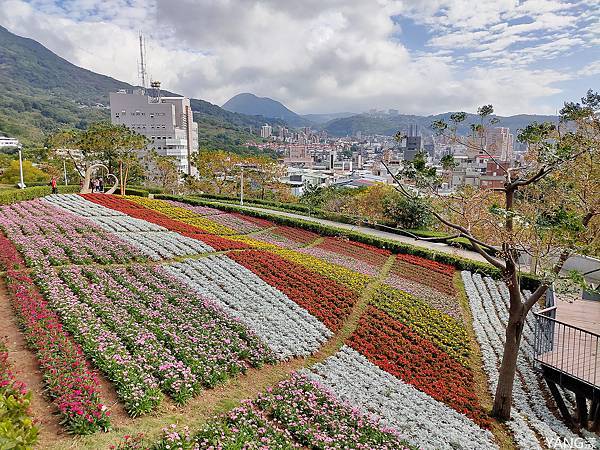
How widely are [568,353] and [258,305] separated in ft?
28.0

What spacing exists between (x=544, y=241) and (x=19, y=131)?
109566 millimetres

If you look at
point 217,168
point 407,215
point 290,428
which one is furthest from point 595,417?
point 217,168

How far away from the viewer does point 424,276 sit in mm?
19297

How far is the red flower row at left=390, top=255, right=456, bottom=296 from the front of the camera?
18016 millimetres

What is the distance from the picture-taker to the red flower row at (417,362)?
9.93m

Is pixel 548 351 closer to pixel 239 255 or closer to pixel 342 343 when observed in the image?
pixel 342 343

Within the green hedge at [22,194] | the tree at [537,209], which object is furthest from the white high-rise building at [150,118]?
the tree at [537,209]

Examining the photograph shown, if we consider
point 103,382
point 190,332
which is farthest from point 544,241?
point 103,382

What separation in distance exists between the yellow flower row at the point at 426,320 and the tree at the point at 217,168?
31498 millimetres

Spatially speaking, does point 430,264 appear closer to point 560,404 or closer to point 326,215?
point 560,404

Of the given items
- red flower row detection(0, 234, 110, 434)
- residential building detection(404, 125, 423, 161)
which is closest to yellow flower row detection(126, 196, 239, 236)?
residential building detection(404, 125, 423, 161)

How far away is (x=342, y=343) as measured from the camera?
12.3 m

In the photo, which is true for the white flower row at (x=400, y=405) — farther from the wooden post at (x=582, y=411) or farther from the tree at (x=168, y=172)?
the tree at (x=168, y=172)

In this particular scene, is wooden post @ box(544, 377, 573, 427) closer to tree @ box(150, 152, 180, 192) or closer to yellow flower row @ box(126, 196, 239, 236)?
yellow flower row @ box(126, 196, 239, 236)
